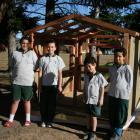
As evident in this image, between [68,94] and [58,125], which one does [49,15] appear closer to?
[68,94]

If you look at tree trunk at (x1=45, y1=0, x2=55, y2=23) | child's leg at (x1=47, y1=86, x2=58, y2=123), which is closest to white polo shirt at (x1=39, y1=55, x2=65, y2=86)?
child's leg at (x1=47, y1=86, x2=58, y2=123)

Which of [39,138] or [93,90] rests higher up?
[93,90]

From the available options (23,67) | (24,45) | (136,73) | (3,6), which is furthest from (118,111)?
(3,6)

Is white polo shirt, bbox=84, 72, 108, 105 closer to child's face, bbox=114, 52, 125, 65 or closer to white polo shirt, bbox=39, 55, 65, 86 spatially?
child's face, bbox=114, 52, 125, 65

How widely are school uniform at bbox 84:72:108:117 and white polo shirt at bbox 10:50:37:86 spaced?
1.35 metres

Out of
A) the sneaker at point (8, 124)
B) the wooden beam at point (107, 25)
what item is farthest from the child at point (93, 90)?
the sneaker at point (8, 124)

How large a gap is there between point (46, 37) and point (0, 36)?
7.13 metres

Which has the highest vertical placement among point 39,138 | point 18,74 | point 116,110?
point 18,74

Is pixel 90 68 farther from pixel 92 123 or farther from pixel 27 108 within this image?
pixel 27 108

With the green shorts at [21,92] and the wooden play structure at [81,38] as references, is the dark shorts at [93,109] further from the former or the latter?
the green shorts at [21,92]

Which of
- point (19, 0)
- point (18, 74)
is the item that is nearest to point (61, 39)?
point (18, 74)

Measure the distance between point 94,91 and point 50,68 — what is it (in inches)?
45.4

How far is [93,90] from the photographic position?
733cm

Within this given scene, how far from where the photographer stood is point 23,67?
321 inches
